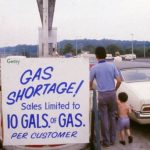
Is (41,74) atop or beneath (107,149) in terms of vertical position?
atop

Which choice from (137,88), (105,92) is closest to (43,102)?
(105,92)

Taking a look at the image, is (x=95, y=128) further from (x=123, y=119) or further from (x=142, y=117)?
(x=142, y=117)

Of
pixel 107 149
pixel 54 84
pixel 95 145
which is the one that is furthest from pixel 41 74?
pixel 107 149

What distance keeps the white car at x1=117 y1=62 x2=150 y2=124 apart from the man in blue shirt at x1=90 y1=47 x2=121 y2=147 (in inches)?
31.9

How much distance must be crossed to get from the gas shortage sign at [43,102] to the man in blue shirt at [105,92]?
3.27 feet

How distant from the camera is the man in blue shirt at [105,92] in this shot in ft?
24.0

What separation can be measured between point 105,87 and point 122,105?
0.60 m

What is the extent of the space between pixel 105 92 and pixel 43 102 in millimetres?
1466

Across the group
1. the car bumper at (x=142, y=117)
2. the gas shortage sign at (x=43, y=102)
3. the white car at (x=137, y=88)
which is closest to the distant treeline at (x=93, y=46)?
the white car at (x=137, y=88)

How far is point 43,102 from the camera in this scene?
6281mm

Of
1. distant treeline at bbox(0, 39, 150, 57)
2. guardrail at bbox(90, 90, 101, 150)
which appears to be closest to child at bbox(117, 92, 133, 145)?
guardrail at bbox(90, 90, 101, 150)

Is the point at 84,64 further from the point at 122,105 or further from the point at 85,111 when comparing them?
the point at 122,105

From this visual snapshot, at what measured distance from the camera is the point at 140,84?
897 centimetres

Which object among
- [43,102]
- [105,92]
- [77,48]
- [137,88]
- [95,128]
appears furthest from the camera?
[77,48]
